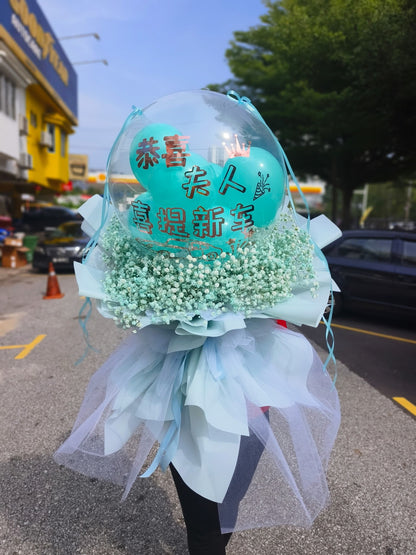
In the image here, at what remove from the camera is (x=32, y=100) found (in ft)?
53.3

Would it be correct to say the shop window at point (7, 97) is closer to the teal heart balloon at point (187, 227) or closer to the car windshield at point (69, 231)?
the car windshield at point (69, 231)

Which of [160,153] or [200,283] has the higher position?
[160,153]

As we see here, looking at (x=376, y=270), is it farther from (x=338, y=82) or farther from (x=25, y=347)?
(x=338, y=82)

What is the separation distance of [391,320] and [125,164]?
6.51 m

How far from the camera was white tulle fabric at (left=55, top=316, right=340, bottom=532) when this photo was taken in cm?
146

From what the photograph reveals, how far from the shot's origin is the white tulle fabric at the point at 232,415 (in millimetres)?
1461

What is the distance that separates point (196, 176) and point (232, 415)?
0.80m

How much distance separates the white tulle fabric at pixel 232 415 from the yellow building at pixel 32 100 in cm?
1265

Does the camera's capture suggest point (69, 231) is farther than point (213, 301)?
Yes

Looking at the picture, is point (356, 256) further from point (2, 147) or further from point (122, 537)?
point (2, 147)

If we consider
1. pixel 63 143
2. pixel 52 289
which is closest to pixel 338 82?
pixel 52 289

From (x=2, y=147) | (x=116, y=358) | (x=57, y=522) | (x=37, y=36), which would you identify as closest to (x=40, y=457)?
(x=57, y=522)

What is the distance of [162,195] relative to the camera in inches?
58.0

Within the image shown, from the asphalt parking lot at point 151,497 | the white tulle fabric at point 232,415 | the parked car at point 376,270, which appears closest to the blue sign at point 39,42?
the parked car at point 376,270
